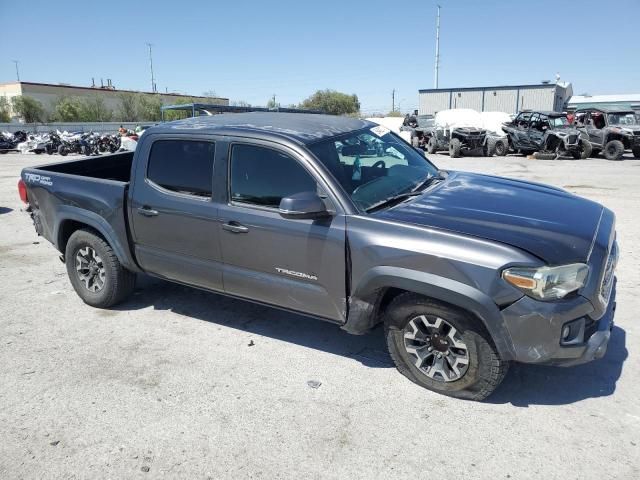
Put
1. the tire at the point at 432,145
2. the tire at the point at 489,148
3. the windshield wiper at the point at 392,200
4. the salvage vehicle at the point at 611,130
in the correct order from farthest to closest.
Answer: the tire at the point at 432,145
the tire at the point at 489,148
the salvage vehicle at the point at 611,130
the windshield wiper at the point at 392,200

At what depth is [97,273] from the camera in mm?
4809

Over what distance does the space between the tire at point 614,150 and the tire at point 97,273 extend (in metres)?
17.9

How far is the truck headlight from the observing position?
2.73 m

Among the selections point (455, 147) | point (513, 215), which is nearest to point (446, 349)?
point (513, 215)

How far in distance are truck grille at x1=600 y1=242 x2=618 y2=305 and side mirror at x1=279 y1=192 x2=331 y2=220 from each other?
181 centimetres

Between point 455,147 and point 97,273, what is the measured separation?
17.4 metres

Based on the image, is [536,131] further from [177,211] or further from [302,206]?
[302,206]

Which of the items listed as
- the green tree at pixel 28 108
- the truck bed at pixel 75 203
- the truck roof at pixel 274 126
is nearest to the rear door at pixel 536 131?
the truck roof at pixel 274 126

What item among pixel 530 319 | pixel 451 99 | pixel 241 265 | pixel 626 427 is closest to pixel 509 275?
pixel 530 319

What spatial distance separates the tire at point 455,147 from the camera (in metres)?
→ 19.8

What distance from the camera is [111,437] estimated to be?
9.68 ft

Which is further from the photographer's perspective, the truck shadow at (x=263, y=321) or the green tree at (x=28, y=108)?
the green tree at (x=28, y=108)

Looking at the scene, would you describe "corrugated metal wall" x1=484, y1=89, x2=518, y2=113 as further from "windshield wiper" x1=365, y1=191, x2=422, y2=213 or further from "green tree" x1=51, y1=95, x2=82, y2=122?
"green tree" x1=51, y1=95, x2=82, y2=122

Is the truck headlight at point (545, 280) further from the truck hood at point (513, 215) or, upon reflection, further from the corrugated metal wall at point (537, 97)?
the corrugated metal wall at point (537, 97)
